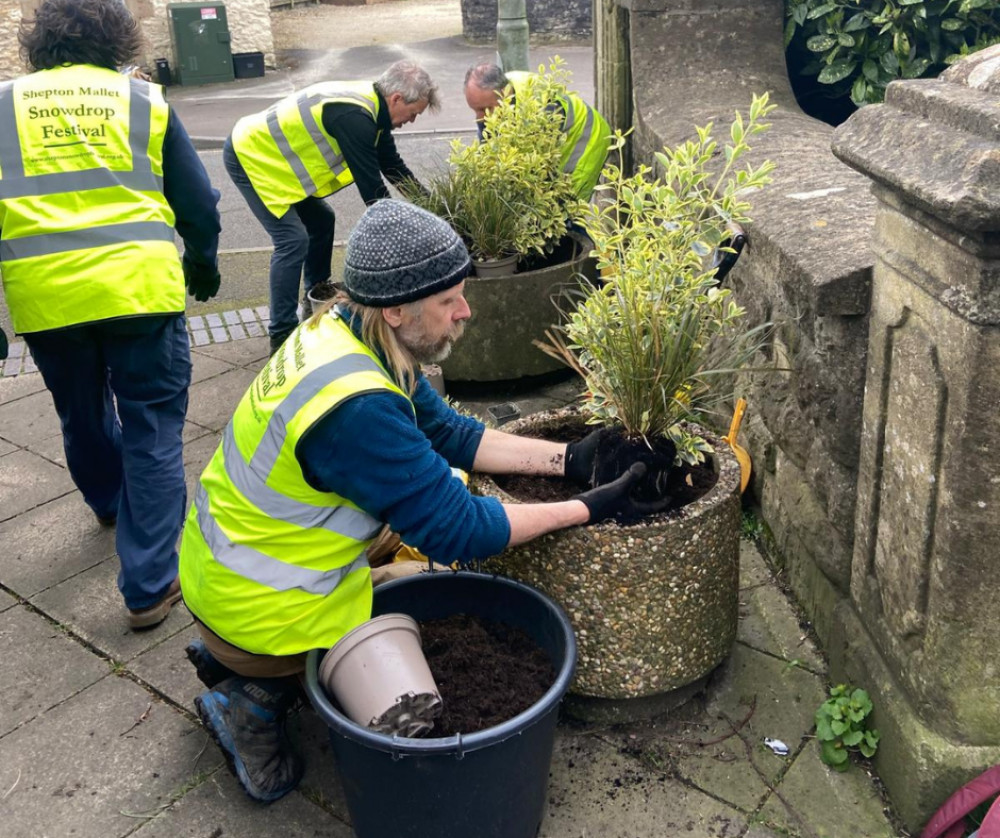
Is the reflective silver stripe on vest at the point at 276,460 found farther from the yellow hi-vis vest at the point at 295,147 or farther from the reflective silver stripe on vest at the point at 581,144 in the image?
the reflective silver stripe on vest at the point at 581,144

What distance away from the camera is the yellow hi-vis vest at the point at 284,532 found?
2465mm

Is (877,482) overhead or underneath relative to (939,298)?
underneath

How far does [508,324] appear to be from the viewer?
480 cm

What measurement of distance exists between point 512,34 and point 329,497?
713cm

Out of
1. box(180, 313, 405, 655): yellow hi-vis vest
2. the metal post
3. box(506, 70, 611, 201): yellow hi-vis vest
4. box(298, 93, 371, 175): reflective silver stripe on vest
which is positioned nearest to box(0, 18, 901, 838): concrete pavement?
box(180, 313, 405, 655): yellow hi-vis vest

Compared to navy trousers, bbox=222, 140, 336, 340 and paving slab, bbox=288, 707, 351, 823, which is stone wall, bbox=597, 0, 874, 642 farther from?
navy trousers, bbox=222, 140, 336, 340

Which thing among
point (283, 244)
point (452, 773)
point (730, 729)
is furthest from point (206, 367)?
point (452, 773)

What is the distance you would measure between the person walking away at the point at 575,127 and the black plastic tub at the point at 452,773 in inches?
133

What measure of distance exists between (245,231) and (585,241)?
3.95m

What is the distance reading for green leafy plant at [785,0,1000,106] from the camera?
178 inches

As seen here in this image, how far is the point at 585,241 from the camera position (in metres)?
5.18

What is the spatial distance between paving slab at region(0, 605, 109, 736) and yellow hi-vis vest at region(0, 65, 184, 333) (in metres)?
0.95

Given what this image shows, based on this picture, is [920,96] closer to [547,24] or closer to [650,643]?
[650,643]

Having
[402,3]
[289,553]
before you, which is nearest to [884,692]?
[289,553]
